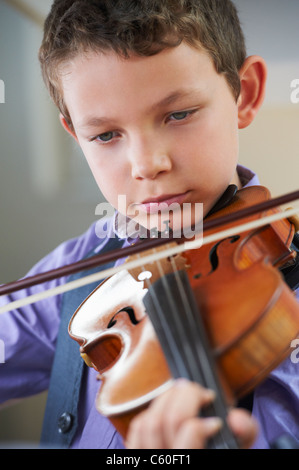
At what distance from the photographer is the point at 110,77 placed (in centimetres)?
47

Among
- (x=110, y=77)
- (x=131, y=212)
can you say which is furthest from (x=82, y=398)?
(x=110, y=77)

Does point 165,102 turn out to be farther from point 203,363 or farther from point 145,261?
point 203,363

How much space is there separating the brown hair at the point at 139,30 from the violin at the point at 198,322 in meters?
0.18

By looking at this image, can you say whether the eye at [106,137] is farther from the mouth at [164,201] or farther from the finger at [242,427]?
the finger at [242,427]

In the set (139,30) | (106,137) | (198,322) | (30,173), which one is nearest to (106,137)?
(106,137)

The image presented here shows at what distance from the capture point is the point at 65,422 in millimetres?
573

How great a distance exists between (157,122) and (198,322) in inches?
8.9

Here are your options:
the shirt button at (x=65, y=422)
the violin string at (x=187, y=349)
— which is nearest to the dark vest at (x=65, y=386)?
the shirt button at (x=65, y=422)

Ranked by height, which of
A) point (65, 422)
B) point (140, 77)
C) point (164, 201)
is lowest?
point (65, 422)

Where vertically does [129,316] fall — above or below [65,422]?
above

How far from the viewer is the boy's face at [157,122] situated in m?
0.47

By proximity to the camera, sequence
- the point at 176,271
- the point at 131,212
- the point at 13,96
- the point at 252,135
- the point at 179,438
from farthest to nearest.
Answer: the point at 13,96
the point at 252,135
the point at 131,212
the point at 176,271
the point at 179,438

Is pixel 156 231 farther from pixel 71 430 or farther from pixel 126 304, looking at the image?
pixel 71 430
